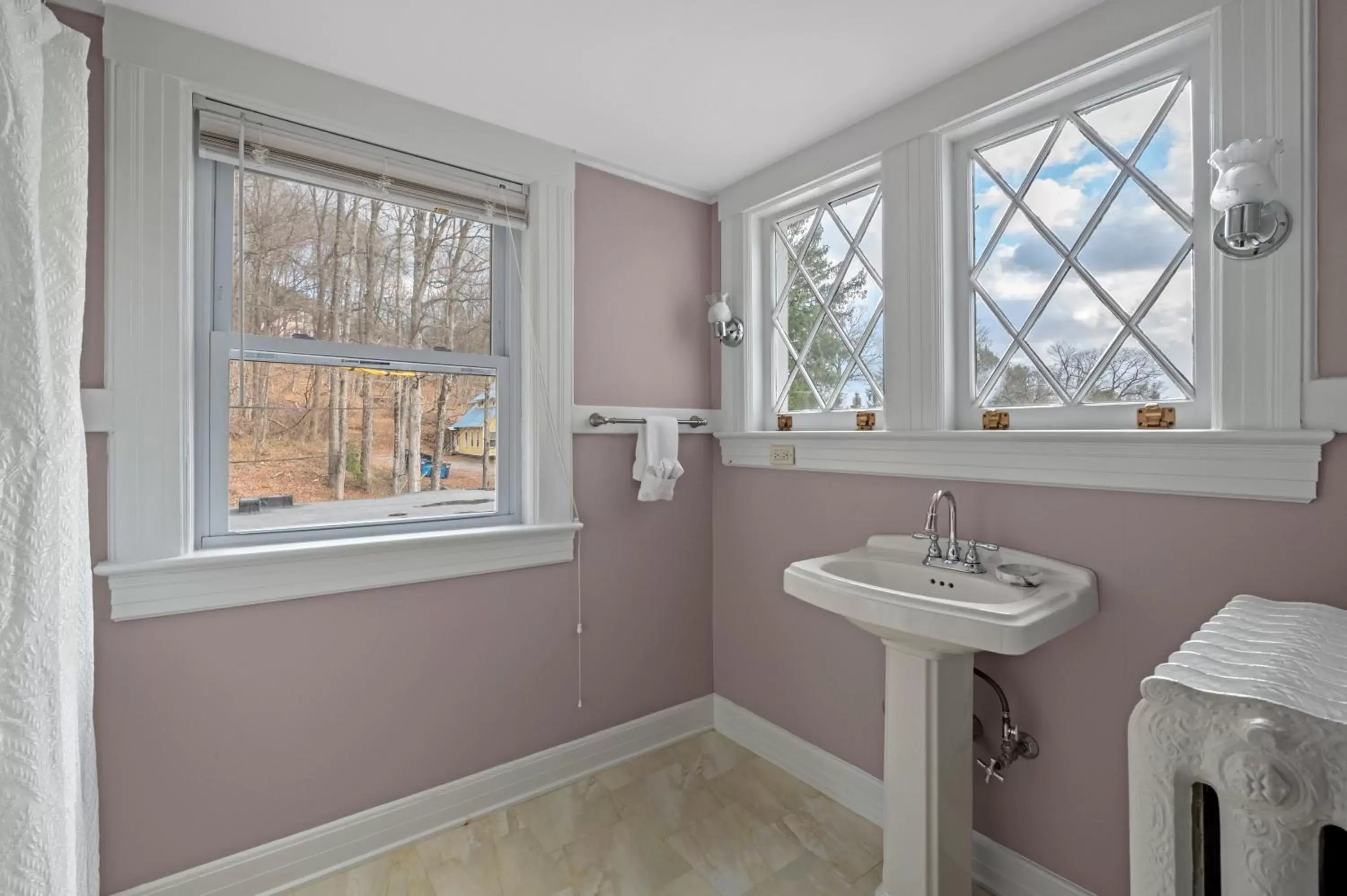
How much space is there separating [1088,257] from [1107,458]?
519mm

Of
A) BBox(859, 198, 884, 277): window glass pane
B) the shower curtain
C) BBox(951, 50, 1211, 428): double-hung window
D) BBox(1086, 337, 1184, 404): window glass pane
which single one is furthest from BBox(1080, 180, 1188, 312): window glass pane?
the shower curtain

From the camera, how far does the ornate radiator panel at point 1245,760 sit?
0.71m

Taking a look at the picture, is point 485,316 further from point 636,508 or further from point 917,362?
point 917,362

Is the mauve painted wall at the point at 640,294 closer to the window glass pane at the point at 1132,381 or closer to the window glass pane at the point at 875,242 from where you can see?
the window glass pane at the point at 875,242

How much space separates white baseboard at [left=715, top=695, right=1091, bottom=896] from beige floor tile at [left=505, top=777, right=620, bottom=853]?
0.60m

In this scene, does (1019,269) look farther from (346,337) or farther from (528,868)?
(528,868)

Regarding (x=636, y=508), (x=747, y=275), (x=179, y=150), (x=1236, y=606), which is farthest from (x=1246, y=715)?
(x=179, y=150)

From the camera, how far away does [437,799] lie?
184cm

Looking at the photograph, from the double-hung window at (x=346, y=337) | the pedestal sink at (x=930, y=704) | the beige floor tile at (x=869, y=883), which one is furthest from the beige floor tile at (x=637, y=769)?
the double-hung window at (x=346, y=337)

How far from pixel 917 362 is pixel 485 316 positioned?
1406mm

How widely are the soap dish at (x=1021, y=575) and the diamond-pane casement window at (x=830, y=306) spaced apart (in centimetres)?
67

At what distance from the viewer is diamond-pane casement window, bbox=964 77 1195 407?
1.38 m

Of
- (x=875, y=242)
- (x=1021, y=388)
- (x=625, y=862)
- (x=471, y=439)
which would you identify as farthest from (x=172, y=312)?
(x=1021, y=388)

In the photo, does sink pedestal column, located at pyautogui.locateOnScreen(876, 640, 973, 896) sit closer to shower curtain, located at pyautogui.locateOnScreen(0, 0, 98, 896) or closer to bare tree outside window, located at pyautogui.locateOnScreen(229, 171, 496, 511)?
bare tree outside window, located at pyautogui.locateOnScreen(229, 171, 496, 511)
